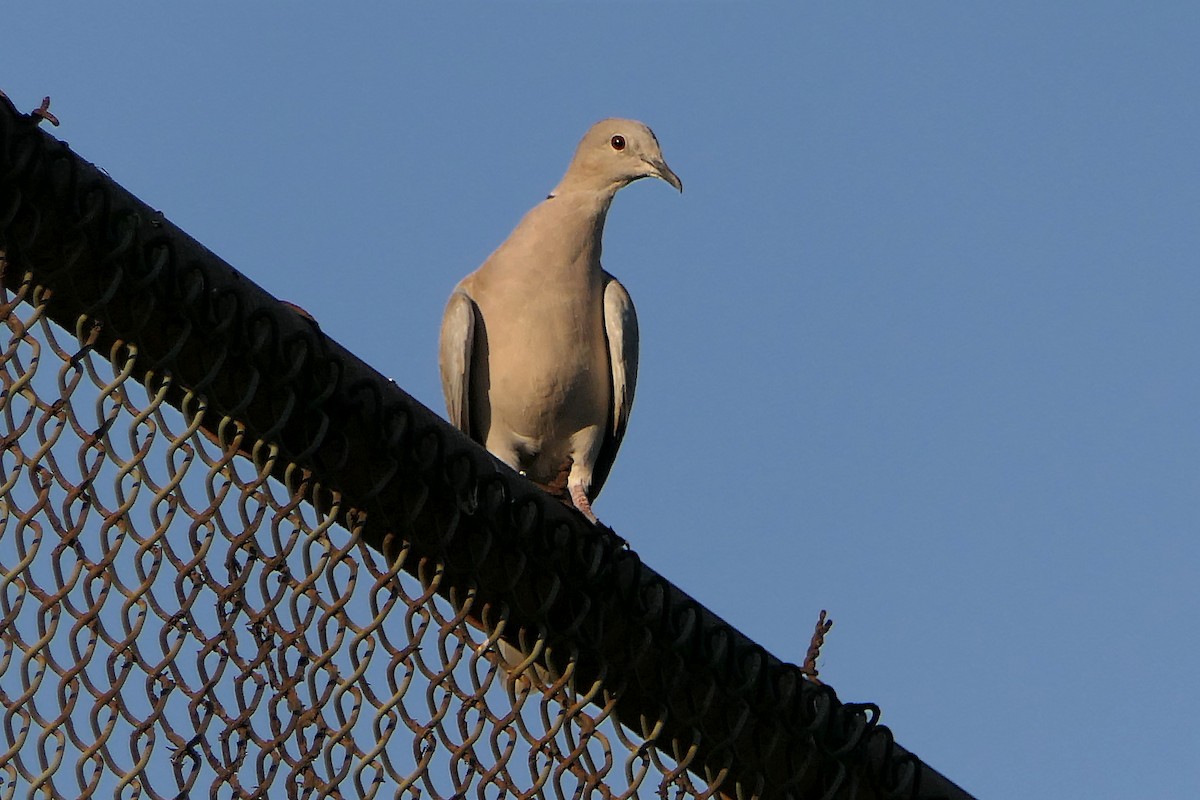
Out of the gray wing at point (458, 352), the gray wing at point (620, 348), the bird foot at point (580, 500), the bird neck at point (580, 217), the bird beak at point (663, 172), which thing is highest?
the bird beak at point (663, 172)

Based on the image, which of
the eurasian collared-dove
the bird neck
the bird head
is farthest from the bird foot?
the bird head

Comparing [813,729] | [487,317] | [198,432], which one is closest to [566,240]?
[487,317]

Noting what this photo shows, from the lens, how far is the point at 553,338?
624cm

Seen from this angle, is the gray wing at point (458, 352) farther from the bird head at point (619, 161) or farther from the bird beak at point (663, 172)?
the bird beak at point (663, 172)

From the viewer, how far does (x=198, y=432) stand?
2.21m

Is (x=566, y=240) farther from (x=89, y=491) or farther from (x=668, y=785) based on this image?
(x=89, y=491)

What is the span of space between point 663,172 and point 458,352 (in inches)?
44.2

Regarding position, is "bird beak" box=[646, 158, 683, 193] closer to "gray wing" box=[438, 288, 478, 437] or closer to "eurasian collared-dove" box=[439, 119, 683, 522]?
"eurasian collared-dove" box=[439, 119, 683, 522]

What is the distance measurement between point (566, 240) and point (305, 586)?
13.8ft

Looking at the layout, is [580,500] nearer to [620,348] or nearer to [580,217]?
[620,348]

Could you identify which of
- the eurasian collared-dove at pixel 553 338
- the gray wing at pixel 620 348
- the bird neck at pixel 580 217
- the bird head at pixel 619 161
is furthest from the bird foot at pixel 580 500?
the bird head at pixel 619 161

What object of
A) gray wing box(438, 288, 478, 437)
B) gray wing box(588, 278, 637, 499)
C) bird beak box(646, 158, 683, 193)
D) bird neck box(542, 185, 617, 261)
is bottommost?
gray wing box(438, 288, 478, 437)

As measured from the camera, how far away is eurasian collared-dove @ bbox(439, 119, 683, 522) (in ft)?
20.5

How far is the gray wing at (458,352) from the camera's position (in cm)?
636
